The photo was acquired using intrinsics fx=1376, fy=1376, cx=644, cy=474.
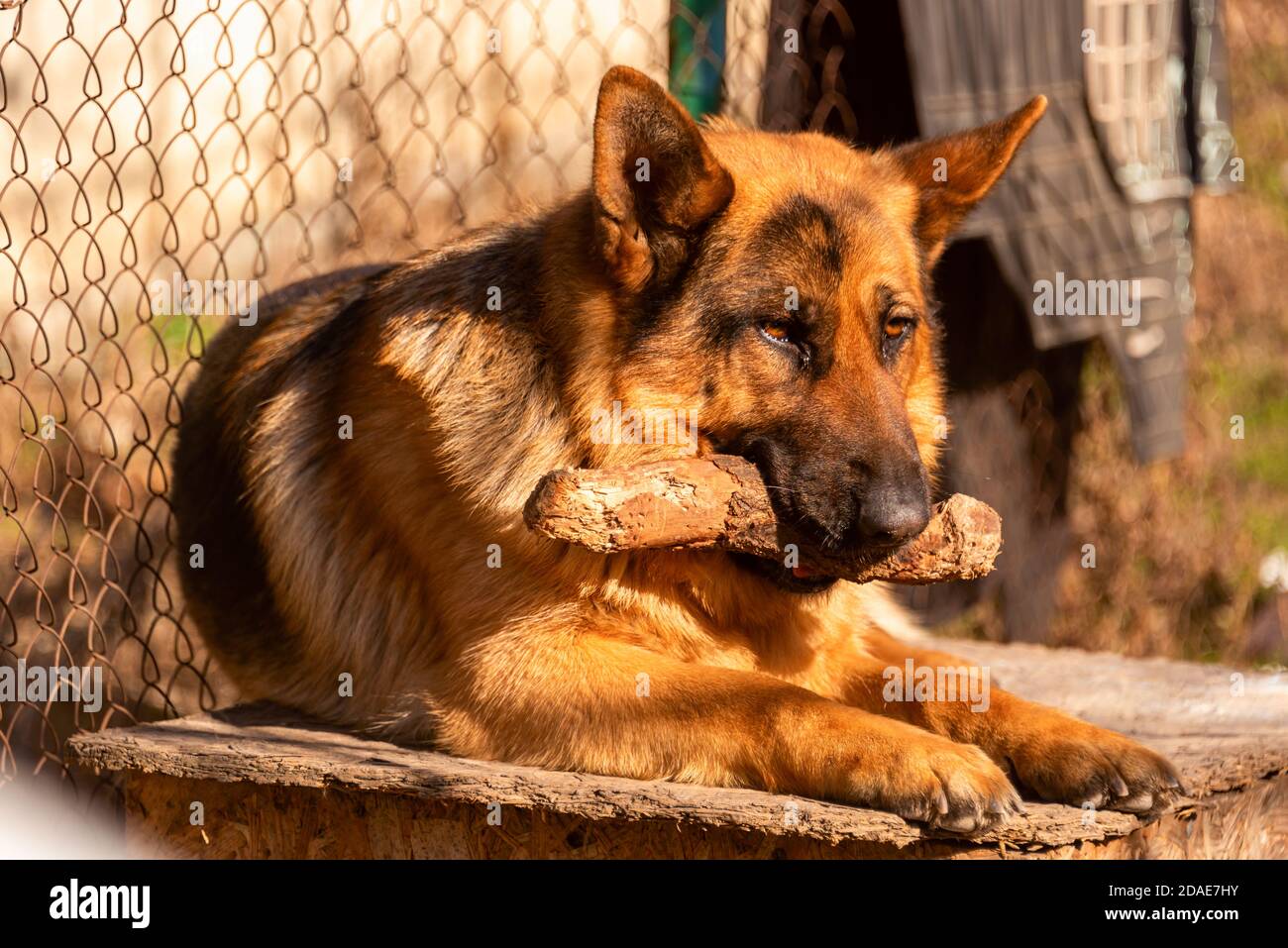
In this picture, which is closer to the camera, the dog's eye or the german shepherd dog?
the german shepherd dog

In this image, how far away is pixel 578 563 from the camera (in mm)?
3369

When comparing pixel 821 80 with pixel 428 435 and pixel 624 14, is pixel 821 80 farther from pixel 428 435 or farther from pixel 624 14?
pixel 428 435

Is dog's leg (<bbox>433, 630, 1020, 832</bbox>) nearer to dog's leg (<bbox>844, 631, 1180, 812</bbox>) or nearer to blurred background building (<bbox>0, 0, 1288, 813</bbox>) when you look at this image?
dog's leg (<bbox>844, 631, 1180, 812</bbox>)

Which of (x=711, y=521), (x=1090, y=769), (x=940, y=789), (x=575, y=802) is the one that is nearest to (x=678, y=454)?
(x=711, y=521)

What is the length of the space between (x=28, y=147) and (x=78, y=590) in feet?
7.47

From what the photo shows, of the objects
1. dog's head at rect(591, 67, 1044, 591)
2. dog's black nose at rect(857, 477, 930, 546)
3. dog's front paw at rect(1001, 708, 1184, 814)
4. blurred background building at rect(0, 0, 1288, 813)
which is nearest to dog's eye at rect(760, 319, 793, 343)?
dog's head at rect(591, 67, 1044, 591)

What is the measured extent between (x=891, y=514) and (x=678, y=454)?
565 millimetres

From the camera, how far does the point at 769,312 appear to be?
331 cm

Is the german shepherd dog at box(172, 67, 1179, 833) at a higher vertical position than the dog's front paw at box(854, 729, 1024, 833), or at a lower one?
higher

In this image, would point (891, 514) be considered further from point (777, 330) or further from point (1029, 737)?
point (1029, 737)

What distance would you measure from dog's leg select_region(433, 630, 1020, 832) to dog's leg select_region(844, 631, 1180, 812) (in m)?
0.30

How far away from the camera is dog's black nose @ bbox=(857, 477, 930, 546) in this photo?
3.02 metres

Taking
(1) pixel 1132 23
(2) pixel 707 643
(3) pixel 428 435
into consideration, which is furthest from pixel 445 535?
(1) pixel 1132 23

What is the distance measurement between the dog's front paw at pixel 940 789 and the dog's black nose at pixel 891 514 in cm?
45
